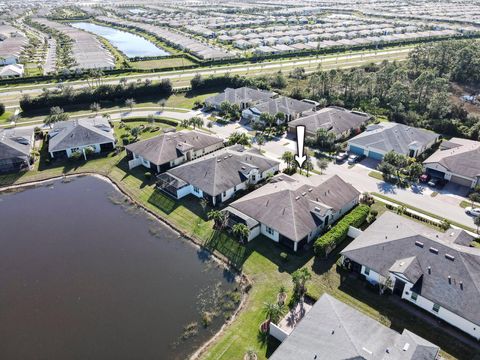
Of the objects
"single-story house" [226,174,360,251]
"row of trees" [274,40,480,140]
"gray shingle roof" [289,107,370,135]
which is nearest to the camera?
"single-story house" [226,174,360,251]

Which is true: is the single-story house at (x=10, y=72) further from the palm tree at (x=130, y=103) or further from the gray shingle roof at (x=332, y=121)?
the gray shingle roof at (x=332, y=121)

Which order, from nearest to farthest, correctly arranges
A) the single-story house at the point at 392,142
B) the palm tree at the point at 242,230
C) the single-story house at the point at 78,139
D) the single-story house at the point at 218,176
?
1. the palm tree at the point at 242,230
2. the single-story house at the point at 218,176
3. the single-story house at the point at 392,142
4. the single-story house at the point at 78,139

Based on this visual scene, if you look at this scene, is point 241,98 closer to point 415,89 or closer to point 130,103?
point 130,103

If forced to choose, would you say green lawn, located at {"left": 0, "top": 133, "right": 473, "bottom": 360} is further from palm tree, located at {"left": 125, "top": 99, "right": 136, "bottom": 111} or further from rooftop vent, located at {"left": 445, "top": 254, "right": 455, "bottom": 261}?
palm tree, located at {"left": 125, "top": 99, "right": 136, "bottom": 111}

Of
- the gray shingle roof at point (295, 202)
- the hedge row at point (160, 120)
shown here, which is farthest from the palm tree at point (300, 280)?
the hedge row at point (160, 120)

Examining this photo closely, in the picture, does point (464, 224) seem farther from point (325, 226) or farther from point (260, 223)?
point (260, 223)

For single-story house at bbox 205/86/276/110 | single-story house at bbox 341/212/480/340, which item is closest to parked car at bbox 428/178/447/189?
single-story house at bbox 341/212/480/340

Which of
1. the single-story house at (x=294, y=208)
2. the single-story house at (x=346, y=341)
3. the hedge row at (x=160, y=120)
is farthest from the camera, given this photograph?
the hedge row at (x=160, y=120)
